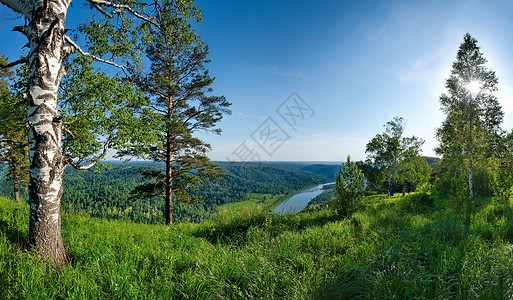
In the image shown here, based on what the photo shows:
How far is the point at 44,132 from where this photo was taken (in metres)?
2.87

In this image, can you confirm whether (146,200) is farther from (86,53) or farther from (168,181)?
(86,53)

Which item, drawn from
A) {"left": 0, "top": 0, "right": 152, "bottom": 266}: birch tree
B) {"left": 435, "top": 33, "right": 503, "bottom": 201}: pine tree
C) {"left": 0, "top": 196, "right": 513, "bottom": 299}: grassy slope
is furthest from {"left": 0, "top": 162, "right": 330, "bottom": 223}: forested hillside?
{"left": 435, "top": 33, "right": 503, "bottom": 201}: pine tree

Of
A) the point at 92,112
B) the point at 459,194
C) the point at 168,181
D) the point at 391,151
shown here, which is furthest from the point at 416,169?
the point at 92,112

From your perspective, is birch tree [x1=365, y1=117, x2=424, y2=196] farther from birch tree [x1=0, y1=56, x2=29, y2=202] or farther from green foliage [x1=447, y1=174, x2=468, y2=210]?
birch tree [x1=0, y1=56, x2=29, y2=202]

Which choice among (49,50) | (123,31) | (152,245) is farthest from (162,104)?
(152,245)

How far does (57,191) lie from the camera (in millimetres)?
3014

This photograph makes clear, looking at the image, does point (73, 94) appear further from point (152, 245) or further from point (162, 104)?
point (162, 104)

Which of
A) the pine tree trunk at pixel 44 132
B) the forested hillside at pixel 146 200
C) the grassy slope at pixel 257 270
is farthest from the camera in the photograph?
the forested hillside at pixel 146 200

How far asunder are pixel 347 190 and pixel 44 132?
8.42m

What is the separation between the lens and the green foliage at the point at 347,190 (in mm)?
7402

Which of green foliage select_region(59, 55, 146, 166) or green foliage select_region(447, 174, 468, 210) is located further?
green foliage select_region(447, 174, 468, 210)

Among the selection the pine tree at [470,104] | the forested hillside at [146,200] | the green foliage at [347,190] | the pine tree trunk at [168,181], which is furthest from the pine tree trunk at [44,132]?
the pine tree at [470,104]

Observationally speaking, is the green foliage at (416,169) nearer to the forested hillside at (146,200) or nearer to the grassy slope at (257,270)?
the forested hillside at (146,200)

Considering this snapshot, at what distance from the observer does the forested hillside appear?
20.0 feet
